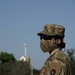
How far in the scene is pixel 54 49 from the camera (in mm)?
6820

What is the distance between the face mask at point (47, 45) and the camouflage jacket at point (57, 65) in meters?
0.10

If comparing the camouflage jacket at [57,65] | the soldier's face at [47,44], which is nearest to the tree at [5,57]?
the soldier's face at [47,44]

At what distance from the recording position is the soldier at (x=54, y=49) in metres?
6.44

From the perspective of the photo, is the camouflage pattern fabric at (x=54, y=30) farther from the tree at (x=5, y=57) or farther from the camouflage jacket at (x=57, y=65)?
the tree at (x=5, y=57)

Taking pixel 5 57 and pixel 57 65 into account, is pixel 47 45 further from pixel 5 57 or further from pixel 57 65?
pixel 5 57

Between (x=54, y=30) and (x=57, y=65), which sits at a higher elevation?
(x=54, y=30)

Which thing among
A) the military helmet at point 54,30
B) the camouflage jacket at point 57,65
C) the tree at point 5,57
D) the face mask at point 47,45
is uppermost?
the military helmet at point 54,30

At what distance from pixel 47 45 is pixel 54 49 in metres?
0.15

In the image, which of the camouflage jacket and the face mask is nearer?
the camouflage jacket

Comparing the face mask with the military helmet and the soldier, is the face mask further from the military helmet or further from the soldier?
the military helmet

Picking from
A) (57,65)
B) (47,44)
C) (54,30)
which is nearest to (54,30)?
(54,30)

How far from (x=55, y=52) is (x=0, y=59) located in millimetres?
71677

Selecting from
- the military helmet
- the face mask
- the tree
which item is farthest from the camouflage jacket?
the tree

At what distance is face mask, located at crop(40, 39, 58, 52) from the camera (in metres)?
6.79
